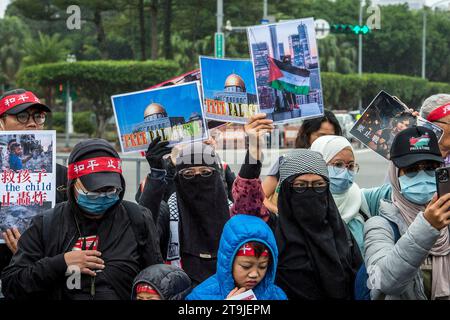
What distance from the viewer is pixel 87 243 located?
3.58m

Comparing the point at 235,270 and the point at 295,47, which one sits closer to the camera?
the point at 235,270

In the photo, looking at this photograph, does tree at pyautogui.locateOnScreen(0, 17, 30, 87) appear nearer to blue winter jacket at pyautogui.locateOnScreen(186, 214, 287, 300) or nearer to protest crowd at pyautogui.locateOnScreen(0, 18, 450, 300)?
protest crowd at pyautogui.locateOnScreen(0, 18, 450, 300)

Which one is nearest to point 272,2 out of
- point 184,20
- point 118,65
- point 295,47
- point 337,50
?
point 184,20

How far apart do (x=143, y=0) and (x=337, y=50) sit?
103 feet

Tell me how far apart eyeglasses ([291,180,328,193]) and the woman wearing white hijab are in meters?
0.43

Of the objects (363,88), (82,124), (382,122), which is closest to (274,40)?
(382,122)

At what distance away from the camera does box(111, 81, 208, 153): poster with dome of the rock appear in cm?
465

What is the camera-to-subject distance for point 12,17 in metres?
64.8

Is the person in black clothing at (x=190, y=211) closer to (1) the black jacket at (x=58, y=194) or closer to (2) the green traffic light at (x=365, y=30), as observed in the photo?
(1) the black jacket at (x=58, y=194)

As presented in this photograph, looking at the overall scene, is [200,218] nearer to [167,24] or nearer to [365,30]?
[365,30]

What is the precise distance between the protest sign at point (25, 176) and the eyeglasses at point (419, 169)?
183cm

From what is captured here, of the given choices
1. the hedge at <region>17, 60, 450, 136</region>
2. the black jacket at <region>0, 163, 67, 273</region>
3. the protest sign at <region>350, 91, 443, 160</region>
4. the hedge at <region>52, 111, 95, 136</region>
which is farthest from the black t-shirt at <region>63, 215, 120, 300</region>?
the hedge at <region>52, 111, 95, 136</region>

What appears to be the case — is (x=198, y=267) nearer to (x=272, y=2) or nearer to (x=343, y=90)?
(x=272, y=2)

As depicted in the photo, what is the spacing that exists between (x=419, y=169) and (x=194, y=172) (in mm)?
1179
